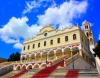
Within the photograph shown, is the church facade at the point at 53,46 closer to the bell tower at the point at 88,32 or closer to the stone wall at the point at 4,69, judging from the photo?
the stone wall at the point at 4,69

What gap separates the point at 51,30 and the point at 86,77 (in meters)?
27.6

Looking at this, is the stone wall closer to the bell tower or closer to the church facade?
the church facade

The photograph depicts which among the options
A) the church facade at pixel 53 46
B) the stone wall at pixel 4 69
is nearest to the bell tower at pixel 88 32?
the church facade at pixel 53 46

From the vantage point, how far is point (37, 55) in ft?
124

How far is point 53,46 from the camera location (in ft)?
112

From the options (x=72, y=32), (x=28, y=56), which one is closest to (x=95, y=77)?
(x=72, y=32)

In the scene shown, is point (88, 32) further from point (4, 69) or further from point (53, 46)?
point (4, 69)

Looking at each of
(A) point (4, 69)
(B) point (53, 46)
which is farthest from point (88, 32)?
(A) point (4, 69)

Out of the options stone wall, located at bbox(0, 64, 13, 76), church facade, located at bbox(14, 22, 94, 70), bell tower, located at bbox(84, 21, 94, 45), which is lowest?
stone wall, located at bbox(0, 64, 13, 76)

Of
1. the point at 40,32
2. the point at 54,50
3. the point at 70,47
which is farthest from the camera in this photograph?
A: the point at 40,32

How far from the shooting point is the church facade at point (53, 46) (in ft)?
97.1

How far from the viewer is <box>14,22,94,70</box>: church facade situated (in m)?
29.6

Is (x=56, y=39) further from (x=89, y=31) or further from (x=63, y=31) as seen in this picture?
(x=89, y=31)

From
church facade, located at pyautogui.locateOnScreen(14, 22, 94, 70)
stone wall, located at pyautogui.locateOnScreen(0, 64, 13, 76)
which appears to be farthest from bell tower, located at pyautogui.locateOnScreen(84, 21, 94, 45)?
stone wall, located at pyautogui.locateOnScreen(0, 64, 13, 76)
